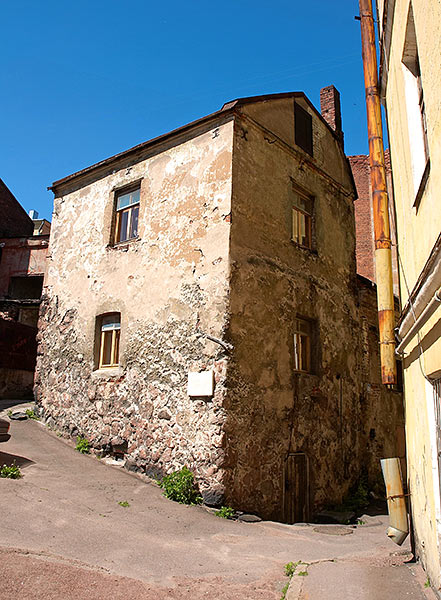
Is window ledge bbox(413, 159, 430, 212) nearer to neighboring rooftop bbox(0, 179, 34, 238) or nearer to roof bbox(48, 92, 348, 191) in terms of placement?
roof bbox(48, 92, 348, 191)

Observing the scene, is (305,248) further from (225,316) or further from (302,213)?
(225,316)

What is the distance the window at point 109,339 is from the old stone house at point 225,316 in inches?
1.5

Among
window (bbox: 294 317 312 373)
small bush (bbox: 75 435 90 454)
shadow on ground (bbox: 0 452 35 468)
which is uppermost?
window (bbox: 294 317 312 373)

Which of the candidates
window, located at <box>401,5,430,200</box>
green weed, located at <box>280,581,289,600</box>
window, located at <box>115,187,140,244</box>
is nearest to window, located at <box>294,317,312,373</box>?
window, located at <box>115,187,140,244</box>

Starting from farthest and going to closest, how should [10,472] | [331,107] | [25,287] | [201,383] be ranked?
[25,287]
[331,107]
[201,383]
[10,472]

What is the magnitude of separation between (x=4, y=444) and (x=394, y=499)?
777 cm

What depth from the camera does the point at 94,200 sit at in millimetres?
12641

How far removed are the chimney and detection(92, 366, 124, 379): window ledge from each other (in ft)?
32.8

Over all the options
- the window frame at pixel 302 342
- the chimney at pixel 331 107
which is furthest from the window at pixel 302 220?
the chimney at pixel 331 107

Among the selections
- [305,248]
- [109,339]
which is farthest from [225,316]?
[109,339]

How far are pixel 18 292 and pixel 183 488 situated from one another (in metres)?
16.1

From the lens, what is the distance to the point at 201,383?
359 inches

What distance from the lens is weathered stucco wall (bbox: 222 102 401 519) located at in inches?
366

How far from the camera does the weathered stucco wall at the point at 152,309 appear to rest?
9.34 m
